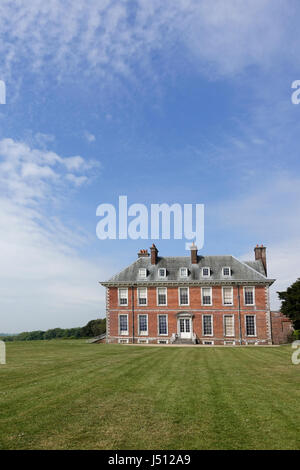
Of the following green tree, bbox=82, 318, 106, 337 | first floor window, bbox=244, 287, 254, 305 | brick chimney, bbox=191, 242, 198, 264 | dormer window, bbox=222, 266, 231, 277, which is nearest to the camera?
first floor window, bbox=244, 287, 254, 305

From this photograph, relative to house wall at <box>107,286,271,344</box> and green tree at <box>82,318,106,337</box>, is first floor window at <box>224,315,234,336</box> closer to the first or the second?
house wall at <box>107,286,271,344</box>

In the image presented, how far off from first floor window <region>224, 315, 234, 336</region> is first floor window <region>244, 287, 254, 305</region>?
2.76 m

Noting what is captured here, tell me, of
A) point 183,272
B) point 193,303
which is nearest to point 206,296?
point 193,303

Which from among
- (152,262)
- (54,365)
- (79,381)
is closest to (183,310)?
(152,262)

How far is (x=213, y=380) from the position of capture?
14.3 metres

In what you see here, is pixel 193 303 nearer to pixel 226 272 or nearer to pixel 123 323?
pixel 226 272

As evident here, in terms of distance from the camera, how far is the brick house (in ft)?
135

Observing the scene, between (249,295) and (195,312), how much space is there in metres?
6.90

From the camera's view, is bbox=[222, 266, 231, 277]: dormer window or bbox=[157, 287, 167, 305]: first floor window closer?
bbox=[222, 266, 231, 277]: dormer window

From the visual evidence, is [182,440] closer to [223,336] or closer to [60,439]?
[60,439]

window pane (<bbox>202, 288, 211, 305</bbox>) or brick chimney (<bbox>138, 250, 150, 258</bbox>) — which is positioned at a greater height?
brick chimney (<bbox>138, 250, 150, 258</bbox>)

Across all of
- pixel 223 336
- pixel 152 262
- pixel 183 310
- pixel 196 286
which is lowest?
pixel 223 336

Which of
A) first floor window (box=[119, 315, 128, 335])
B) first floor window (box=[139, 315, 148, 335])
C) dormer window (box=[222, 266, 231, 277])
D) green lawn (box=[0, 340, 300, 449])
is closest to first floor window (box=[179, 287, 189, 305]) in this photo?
first floor window (box=[139, 315, 148, 335])
